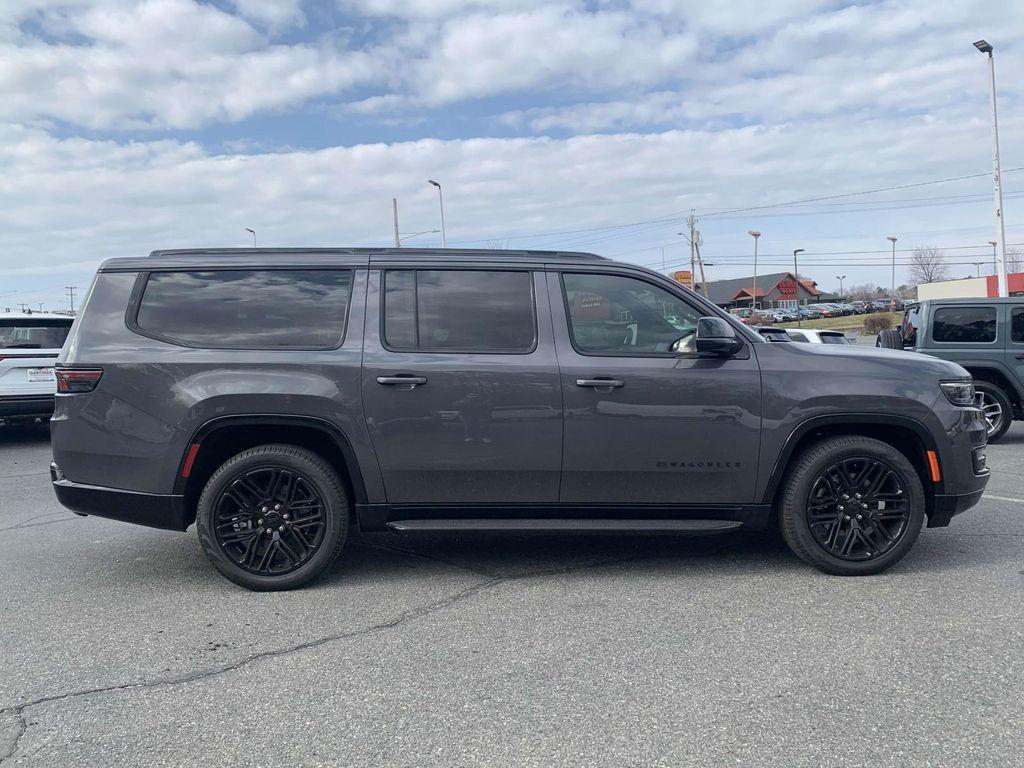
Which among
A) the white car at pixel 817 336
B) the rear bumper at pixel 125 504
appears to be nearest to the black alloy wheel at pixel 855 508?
the rear bumper at pixel 125 504

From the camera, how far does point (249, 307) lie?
4.72 meters

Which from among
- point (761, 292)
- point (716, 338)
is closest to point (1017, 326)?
point (716, 338)

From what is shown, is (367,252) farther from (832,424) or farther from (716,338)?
(832,424)

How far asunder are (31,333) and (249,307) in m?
7.43

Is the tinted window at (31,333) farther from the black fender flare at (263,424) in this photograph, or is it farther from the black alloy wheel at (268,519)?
the black alloy wheel at (268,519)

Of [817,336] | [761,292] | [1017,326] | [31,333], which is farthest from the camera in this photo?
[761,292]

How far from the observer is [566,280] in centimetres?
482

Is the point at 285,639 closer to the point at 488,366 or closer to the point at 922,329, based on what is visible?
the point at 488,366

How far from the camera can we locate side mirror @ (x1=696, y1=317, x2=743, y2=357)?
450cm

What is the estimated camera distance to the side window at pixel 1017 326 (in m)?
9.88

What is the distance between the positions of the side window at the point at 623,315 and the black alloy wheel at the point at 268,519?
1.81m

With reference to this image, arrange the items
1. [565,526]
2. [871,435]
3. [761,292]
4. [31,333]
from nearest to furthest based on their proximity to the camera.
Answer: [565,526] < [871,435] < [31,333] < [761,292]

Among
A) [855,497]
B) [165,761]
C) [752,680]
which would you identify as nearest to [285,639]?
[165,761]

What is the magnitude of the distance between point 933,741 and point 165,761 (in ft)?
9.02
